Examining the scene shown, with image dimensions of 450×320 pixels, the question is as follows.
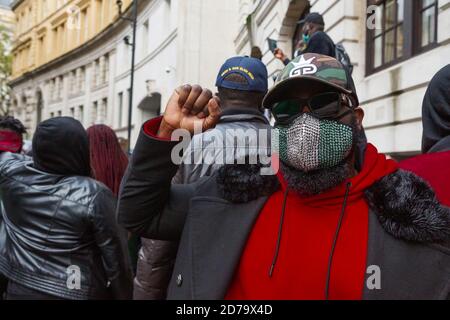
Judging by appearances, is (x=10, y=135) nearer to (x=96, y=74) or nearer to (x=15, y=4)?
(x=96, y=74)

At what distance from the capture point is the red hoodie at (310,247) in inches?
62.2

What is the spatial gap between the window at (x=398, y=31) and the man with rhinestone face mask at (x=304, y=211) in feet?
19.9

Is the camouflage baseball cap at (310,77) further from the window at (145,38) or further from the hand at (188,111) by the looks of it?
the window at (145,38)

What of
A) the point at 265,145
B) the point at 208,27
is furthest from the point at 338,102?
the point at 208,27

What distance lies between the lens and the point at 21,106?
51.3 meters

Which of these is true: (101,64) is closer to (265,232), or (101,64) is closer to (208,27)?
(208,27)

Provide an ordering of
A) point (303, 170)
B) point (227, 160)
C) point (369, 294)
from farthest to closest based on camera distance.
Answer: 1. point (227, 160)
2. point (303, 170)
3. point (369, 294)

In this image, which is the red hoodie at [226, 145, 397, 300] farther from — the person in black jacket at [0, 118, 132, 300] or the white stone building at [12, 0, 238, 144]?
the white stone building at [12, 0, 238, 144]

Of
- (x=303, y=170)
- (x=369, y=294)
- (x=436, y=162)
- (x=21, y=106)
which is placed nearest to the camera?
(x=369, y=294)

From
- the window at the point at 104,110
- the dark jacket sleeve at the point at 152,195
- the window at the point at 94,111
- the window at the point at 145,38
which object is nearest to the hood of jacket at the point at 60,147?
the dark jacket sleeve at the point at 152,195

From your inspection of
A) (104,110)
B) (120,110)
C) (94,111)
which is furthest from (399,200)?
(94,111)

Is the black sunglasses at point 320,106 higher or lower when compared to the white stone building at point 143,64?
lower

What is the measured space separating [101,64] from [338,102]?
34.3 metres

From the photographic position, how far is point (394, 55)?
26.6 ft
